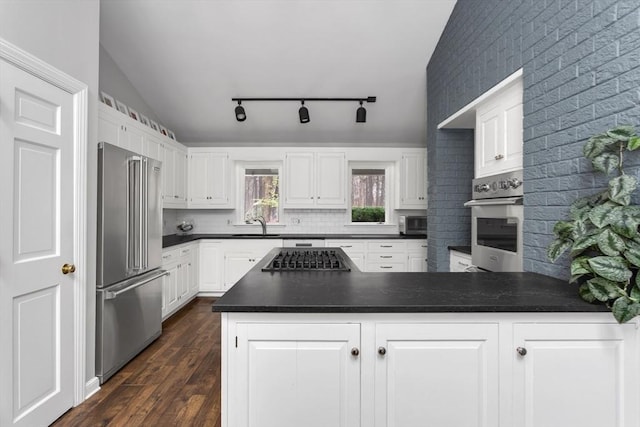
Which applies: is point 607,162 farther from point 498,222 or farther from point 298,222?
point 298,222

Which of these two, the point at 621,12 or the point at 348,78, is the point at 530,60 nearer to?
the point at 621,12

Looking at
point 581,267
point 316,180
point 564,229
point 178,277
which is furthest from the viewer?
point 316,180

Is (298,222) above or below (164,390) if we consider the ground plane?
above

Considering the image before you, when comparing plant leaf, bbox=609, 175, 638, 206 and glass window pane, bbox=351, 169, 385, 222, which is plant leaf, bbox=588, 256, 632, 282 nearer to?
plant leaf, bbox=609, 175, 638, 206

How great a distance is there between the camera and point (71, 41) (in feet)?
6.87

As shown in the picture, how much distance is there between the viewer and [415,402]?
124cm

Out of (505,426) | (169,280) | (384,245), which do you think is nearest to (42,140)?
(169,280)

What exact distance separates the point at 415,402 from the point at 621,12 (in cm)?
186

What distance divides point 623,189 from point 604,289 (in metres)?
0.38

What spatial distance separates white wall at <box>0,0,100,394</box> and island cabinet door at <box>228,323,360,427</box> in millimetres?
1604

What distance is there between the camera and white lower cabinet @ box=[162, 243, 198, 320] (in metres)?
3.67

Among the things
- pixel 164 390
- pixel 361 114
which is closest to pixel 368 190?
pixel 361 114

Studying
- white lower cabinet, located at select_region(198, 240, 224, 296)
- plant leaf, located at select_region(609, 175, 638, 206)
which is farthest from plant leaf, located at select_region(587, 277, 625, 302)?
white lower cabinet, located at select_region(198, 240, 224, 296)

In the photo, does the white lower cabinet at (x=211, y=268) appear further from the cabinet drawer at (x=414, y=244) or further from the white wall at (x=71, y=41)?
the cabinet drawer at (x=414, y=244)
